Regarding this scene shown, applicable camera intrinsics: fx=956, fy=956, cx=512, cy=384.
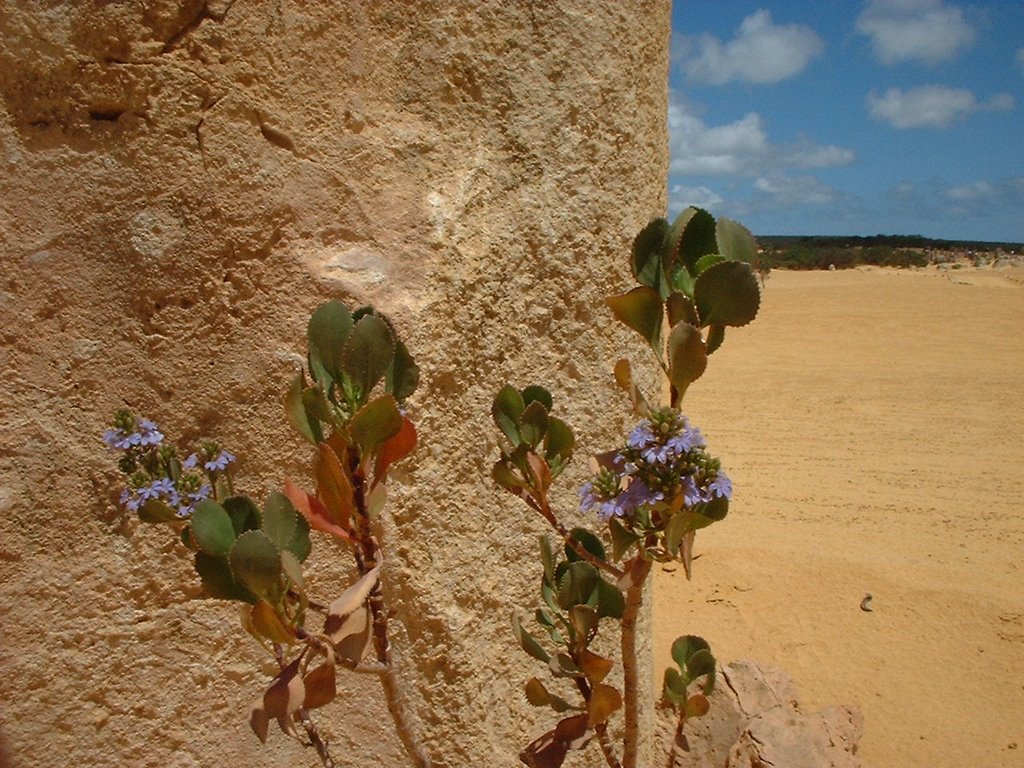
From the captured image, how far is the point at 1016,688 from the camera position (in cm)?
373

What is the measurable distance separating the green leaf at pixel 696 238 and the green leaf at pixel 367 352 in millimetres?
451

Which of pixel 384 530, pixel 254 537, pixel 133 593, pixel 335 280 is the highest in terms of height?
pixel 335 280

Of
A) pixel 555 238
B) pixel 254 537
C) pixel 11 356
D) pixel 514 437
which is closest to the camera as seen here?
pixel 254 537

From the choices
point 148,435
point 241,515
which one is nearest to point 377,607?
point 241,515

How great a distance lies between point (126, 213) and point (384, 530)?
85cm

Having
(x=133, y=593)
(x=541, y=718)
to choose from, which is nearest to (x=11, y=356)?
(x=133, y=593)

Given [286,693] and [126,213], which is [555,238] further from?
[286,693]

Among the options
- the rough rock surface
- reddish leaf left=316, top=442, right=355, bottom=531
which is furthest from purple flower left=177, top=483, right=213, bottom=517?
the rough rock surface

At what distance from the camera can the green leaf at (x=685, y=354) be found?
1.27 m

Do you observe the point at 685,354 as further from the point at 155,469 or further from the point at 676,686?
the point at 155,469

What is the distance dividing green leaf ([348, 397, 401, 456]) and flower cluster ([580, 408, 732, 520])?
32 centimetres

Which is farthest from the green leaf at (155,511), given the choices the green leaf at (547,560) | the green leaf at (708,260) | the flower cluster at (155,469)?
the green leaf at (708,260)

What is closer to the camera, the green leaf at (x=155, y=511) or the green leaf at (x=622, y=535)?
the green leaf at (x=622, y=535)

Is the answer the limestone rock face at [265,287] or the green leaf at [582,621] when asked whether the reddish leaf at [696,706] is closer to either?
the green leaf at [582,621]
